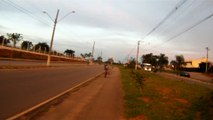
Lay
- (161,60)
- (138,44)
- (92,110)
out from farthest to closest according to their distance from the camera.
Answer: (161,60) → (138,44) → (92,110)

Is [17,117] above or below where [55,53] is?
below

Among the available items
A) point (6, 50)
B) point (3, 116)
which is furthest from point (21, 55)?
point (3, 116)

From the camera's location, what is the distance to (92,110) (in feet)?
35.5

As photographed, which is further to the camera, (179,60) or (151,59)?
(151,59)

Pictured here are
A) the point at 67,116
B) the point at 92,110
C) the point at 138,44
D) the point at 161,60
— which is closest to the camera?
the point at 67,116

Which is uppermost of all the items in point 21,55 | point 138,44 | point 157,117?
point 138,44

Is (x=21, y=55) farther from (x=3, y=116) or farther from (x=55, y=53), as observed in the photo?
(x=3, y=116)

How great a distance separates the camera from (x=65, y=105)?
37.8 feet

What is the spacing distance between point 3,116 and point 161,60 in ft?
497

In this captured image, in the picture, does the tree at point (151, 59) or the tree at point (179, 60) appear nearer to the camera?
the tree at point (179, 60)

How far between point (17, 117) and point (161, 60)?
15129 cm

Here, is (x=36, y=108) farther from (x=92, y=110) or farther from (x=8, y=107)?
(x=92, y=110)

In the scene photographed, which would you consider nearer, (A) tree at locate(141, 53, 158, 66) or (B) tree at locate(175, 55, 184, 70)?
(B) tree at locate(175, 55, 184, 70)

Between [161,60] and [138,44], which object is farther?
[161,60]
